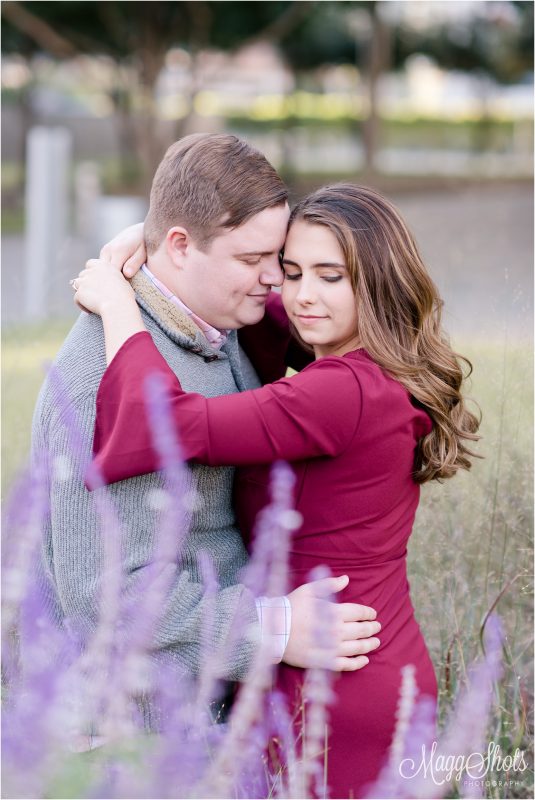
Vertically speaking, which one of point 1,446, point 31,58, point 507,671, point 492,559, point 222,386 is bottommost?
point 507,671

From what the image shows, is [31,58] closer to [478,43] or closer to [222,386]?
[478,43]

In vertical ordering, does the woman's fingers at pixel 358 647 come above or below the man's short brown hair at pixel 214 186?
below

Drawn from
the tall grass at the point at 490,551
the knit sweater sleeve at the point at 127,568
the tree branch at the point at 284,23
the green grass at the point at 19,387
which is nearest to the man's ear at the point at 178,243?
the knit sweater sleeve at the point at 127,568

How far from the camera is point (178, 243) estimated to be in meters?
2.74

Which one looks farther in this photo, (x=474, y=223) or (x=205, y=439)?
(x=474, y=223)

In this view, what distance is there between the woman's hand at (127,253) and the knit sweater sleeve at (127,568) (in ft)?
1.51

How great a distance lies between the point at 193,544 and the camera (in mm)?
2654

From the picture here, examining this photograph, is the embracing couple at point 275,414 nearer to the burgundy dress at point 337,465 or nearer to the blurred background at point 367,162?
the burgundy dress at point 337,465

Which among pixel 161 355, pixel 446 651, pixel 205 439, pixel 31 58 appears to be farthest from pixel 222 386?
pixel 31 58

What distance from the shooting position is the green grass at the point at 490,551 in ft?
10.6

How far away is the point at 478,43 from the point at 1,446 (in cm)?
3349

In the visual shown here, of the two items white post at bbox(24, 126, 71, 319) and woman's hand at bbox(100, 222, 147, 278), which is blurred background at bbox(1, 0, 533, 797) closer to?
white post at bbox(24, 126, 71, 319)

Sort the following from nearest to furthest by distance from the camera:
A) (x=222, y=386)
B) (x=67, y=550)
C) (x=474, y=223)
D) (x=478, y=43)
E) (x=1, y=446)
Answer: (x=67, y=550), (x=222, y=386), (x=1, y=446), (x=474, y=223), (x=478, y=43)

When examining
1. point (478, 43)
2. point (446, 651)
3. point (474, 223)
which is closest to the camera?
point (446, 651)
